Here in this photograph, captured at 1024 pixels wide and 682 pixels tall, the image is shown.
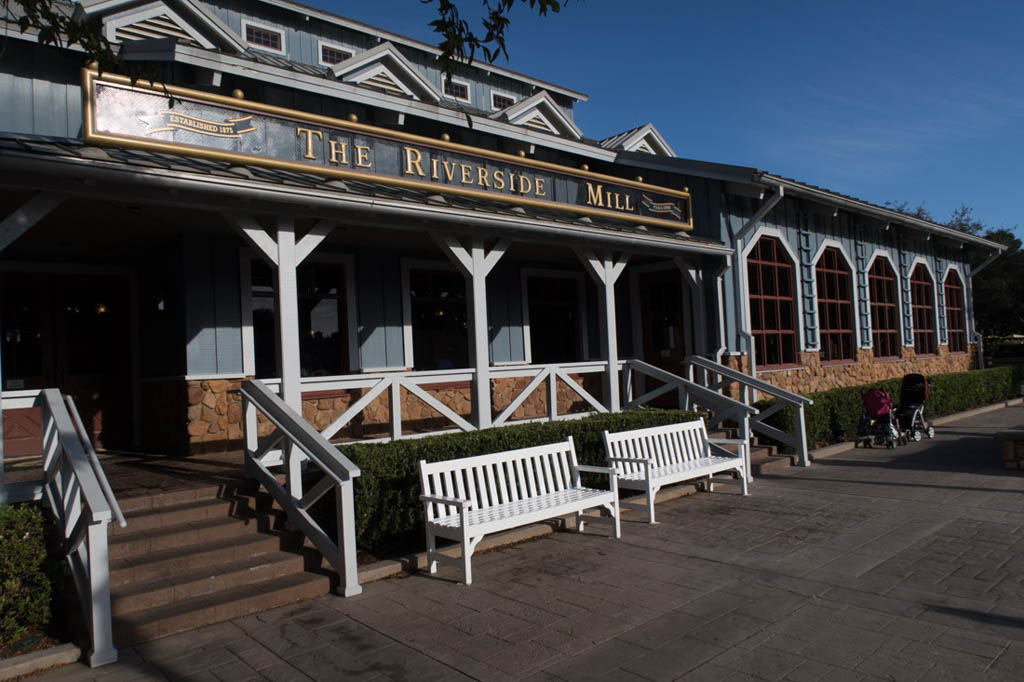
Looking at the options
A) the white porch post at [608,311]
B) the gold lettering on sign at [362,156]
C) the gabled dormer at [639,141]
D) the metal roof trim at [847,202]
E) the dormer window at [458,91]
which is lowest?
the white porch post at [608,311]

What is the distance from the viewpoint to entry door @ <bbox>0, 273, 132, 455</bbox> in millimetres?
9109

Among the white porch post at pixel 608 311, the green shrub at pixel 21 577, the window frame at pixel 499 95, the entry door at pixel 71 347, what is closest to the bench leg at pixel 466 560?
the green shrub at pixel 21 577

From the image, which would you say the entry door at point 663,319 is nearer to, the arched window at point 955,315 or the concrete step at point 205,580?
the concrete step at point 205,580

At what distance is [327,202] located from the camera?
23.3ft

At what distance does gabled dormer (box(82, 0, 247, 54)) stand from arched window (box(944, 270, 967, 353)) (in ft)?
64.0

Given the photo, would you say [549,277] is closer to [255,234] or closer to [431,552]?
[255,234]

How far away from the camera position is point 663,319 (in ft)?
44.0

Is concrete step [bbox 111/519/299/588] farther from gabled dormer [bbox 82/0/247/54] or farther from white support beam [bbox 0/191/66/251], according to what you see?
gabled dormer [bbox 82/0/247/54]

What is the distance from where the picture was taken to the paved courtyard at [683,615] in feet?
13.3

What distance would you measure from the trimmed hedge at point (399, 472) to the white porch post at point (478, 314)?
26.8 inches

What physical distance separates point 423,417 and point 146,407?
149 inches

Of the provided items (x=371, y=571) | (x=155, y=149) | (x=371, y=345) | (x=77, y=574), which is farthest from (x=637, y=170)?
(x=77, y=574)

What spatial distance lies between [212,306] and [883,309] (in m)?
15.3

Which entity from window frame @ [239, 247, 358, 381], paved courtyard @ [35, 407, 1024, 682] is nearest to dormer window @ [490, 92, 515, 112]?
window frame @ [239, 247, 358, 381]
